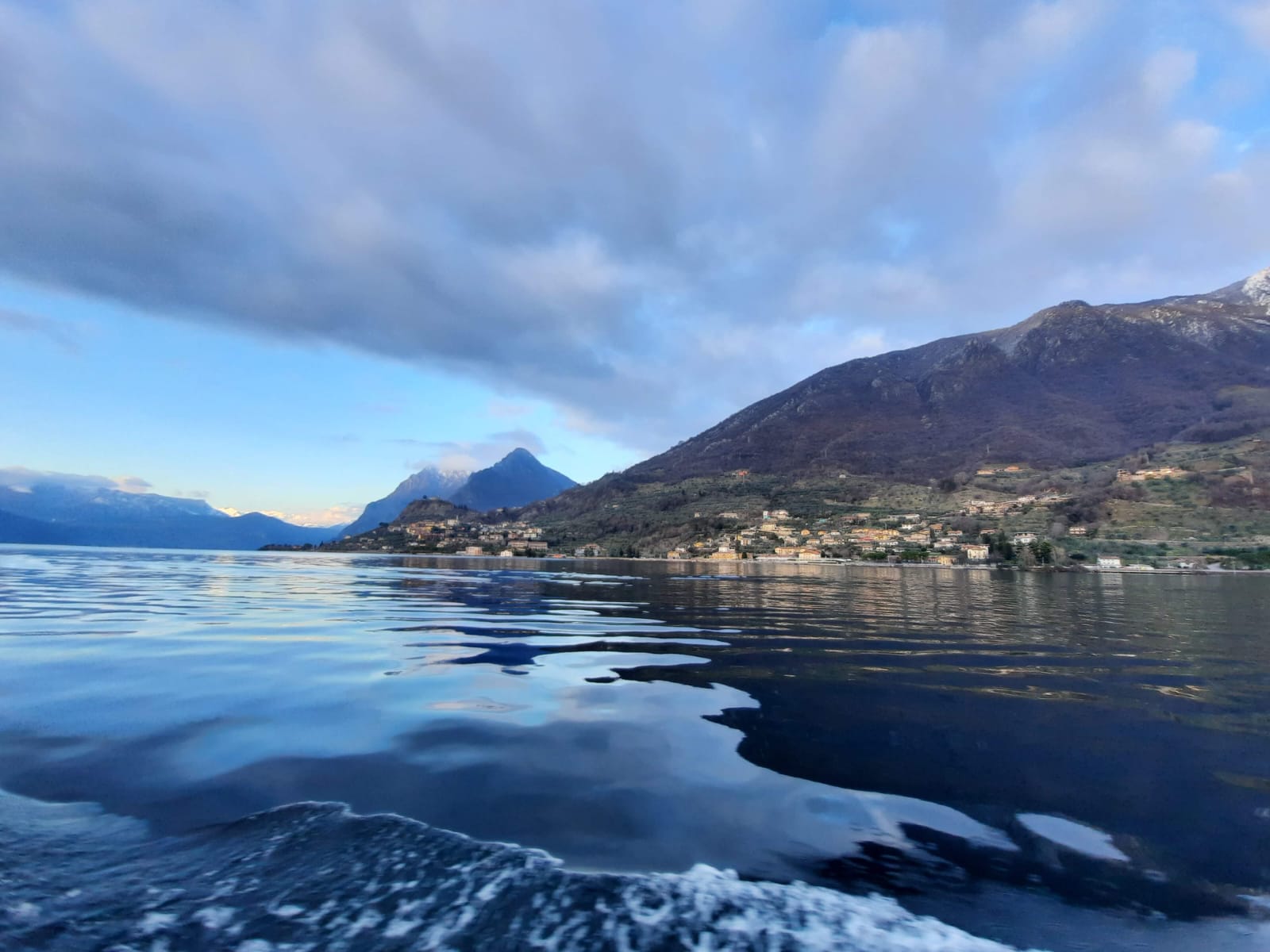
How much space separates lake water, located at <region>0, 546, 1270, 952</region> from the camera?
343 centimetres

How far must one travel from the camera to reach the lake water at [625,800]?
3.43 meters

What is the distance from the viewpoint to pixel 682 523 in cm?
12988

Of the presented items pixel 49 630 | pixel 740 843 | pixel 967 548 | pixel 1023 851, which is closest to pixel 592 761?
pixel 740 843

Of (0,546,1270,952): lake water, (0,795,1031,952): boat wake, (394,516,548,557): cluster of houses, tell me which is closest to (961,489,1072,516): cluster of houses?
(394,516,548,557): cluster of houses

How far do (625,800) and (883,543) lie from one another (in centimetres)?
10102

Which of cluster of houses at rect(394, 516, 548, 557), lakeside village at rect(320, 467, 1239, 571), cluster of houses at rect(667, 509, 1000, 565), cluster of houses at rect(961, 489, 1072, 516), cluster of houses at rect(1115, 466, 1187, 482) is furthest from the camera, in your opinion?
cluster of houses at rect(394, 516, 548, 557)

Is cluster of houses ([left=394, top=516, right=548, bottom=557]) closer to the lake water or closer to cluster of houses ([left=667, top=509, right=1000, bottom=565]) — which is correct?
cluster of houses ([left=667, top=509, right=1000, bottom=565])

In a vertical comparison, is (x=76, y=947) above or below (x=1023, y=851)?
above

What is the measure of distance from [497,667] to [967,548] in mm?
88870

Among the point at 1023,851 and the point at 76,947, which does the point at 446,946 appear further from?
the point at 1023,851

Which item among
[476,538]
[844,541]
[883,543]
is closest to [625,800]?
[883,543]

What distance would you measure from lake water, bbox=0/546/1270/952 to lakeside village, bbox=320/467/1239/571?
77.1m

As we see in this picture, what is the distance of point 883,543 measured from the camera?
321ft

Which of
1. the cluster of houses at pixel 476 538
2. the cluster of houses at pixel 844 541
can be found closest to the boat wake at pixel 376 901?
the cluster of houses at pixel 844 541
